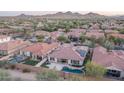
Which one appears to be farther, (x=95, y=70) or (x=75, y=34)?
(x=75, y=34)

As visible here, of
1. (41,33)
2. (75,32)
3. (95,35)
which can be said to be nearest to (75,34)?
(75,32)

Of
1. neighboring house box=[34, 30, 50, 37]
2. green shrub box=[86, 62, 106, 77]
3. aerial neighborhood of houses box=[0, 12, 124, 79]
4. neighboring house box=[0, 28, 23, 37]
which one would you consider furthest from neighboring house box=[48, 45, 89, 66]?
neighboring house box=[0, 28, 23, 37]

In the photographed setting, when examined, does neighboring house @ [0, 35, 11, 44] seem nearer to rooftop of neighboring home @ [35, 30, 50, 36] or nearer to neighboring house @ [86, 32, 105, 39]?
rooftop of neighboring home @ [35, 30, 50, 36]

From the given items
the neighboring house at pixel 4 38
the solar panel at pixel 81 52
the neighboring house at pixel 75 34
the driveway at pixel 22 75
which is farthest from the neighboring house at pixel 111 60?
the neighboring house at pixel 4 38

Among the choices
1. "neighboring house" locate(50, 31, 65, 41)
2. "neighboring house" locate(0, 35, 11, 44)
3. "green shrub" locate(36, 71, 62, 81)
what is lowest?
"green shrub" locate(36, 71, 62, 81)

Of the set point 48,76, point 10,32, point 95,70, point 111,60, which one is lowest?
point 48,76

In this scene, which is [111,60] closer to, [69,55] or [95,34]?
[95,34]
